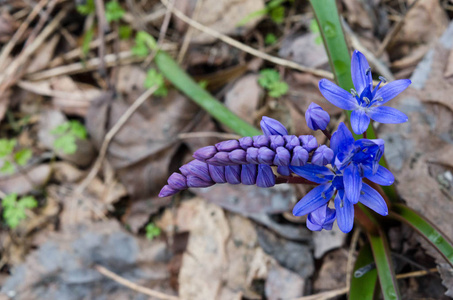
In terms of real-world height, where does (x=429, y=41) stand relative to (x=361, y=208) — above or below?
above

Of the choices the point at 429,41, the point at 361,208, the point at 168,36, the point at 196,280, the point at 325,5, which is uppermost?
the point at 325,5

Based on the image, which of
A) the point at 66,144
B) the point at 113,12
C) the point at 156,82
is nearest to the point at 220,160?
the point at 156,82

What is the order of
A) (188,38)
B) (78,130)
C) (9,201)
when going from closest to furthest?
1. (9,201)
2. (78,130)
3. (188,38)

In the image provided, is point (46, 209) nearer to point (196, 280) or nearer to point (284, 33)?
point (196, 280)

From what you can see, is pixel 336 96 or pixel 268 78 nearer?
pixel 336 96

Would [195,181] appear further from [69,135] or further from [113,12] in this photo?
[113,12]

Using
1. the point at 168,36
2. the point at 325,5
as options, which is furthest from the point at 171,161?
the point at 325,5
